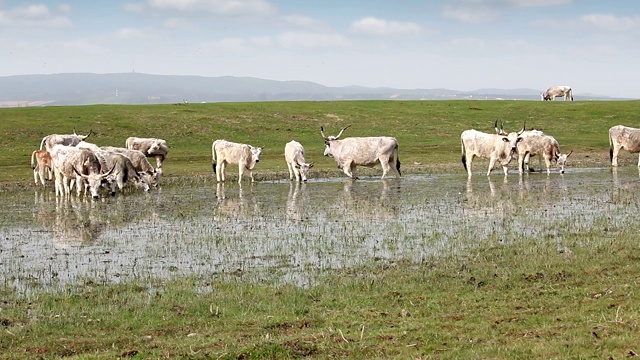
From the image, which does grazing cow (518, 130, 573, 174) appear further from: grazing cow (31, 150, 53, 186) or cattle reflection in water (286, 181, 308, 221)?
grazing cow (31, 150, 53, 186)

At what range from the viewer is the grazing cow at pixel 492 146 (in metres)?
31.2

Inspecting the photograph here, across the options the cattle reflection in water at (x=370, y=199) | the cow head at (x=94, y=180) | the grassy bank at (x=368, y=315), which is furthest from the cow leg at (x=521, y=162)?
the grassy bank at (x=368, y=315)

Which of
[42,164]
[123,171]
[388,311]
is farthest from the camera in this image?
[42,164]

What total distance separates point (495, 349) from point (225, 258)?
23.1 feet

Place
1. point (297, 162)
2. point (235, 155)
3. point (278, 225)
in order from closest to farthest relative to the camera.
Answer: point (278, 225), point (297, 162), point (235, 155)

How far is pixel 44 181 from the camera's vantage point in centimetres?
3038

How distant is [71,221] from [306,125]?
32952 mm

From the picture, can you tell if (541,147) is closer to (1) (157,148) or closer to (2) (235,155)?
(2) (235,155)

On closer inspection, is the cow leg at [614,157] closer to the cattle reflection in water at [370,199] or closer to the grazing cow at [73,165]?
the cattle reflection in water at [370,199]

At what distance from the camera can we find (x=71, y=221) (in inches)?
804

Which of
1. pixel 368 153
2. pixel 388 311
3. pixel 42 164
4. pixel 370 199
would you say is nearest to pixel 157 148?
pixel 42 164

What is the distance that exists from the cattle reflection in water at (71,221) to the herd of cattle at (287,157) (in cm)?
138

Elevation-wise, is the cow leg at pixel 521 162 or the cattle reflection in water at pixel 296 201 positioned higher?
the cow leg at pixel 521 162

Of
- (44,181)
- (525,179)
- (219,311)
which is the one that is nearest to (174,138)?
(44,181)
